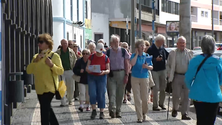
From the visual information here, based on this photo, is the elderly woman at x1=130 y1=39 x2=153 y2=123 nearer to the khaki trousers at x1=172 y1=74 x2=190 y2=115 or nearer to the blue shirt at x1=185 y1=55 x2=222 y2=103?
the khaki trousers at x1=172 y1=74 x2=190 y2=115

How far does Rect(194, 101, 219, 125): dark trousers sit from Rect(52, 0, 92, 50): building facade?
28593 millimetres

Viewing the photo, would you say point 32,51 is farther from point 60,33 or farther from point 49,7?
point 60,33

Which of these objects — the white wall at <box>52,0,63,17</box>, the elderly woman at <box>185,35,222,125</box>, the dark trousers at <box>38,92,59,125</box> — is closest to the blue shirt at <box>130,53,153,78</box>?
the dark trousers at <box>38,92,59,125</box>

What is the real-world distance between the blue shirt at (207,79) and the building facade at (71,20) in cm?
2842

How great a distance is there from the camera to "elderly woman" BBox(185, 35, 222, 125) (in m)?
7.34

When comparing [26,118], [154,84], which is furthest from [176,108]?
[26,118]

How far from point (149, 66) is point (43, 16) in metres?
14.7

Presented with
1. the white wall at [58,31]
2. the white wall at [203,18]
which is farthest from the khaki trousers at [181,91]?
the white wall at [203,18]

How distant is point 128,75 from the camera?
1245 centimetres

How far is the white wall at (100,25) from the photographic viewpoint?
53.8 meters

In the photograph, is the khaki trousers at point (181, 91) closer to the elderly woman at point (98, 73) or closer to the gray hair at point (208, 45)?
the elderly woman at point (98, 73)

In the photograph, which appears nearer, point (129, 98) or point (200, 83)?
point (200, 83)

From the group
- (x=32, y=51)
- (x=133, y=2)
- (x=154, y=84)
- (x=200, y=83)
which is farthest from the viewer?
(x=133, y=2)

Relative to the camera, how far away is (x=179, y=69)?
11906 millimetres
